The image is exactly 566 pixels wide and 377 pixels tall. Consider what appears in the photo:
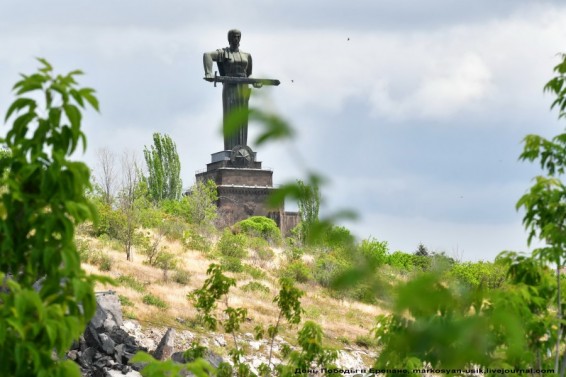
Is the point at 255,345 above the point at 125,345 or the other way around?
the other way around

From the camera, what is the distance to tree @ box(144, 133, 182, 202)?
153 ft

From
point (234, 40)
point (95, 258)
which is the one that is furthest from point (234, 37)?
point (95, 258)

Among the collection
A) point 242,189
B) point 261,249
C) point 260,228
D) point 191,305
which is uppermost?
point 242,189

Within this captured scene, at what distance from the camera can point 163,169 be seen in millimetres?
47062

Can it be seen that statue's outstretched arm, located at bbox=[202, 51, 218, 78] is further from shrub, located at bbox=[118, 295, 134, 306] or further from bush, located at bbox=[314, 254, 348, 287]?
shrub, located at bbox=[118, 295, 134, 306]

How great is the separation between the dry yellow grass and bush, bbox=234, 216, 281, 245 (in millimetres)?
10565

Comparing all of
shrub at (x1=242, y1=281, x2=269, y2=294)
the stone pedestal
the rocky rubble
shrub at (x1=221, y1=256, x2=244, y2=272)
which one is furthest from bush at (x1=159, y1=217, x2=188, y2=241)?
the stone pedestal

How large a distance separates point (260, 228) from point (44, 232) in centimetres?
3814

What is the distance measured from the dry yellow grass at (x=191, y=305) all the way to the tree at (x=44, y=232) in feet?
50.1

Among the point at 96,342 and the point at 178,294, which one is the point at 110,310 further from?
the point at 178,294

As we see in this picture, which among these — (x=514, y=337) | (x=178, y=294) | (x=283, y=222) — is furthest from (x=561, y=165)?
(x=283, y=222)

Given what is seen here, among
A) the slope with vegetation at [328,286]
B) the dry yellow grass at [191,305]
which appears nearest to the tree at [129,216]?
the dry yellow grass at [191,305]

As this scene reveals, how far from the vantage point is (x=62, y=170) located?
11.7 feet

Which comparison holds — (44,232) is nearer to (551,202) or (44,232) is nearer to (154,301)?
(551,202)
